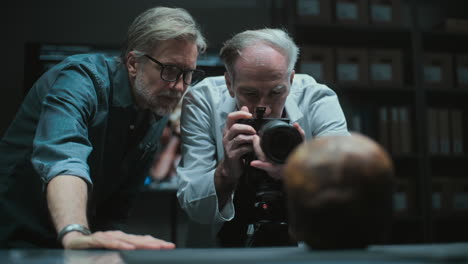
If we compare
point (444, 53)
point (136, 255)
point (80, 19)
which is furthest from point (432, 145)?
point (136, 255)

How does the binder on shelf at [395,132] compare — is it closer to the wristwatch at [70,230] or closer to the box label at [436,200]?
the box label at [436,200]

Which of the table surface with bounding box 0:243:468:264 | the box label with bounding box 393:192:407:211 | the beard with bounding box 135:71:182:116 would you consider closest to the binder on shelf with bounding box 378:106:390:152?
the box label with bounding box 393:192:407:211

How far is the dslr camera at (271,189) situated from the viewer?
3.25 feet

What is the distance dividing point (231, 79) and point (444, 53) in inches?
85.6

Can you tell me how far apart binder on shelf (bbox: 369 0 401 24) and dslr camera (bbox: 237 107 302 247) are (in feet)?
7.03

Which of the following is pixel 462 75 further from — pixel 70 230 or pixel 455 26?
pixel 70 230

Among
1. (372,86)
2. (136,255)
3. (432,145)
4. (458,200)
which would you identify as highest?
(136,255)

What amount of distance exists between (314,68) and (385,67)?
1.58 ft

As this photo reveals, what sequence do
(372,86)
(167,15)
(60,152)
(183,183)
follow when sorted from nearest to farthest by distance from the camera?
(60,152), (183,183), (167,15), (372,86)

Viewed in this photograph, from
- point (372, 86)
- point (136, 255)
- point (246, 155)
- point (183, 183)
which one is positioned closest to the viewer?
point (136, 255)

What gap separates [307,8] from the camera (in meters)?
2.88

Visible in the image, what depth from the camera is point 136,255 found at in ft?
1.91

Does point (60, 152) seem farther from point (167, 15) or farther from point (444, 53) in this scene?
point (444, 53)

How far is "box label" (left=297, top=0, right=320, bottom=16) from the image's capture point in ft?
9.41
